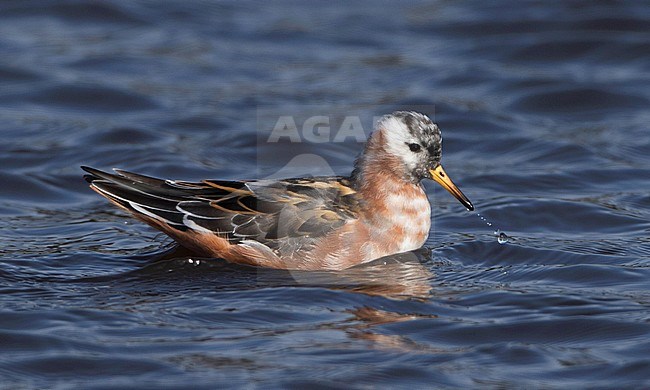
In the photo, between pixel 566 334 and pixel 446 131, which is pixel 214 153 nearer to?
pixel 446 131

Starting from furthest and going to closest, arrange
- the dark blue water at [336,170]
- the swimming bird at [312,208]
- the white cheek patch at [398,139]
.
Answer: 1. the white cheek patch at [398,139]
2. the swimming bird at [312,208]
3. the dark blue water at [336,170]

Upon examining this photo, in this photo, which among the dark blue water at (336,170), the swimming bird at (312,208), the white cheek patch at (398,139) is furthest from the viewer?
the white cheek patch at (398,139)

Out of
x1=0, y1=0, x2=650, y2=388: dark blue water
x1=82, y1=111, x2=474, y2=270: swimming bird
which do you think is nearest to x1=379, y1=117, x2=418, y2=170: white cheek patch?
x1=82, y1=111, x2=474, y2=270: swimming bird

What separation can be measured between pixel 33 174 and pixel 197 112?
2544mm

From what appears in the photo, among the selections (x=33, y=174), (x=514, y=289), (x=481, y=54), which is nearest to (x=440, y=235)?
(x=514, y=289)

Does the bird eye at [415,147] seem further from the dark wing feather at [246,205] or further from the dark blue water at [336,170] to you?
the dark blue water at [336,170]

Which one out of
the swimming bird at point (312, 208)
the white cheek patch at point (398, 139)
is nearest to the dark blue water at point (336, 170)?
the swimming bird at point (312, 208)

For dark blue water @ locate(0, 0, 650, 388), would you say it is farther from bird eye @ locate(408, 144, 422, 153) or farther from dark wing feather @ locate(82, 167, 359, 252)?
bird eye @ locate(408, 144, 422, 153)

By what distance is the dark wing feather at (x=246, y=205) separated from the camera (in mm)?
9805

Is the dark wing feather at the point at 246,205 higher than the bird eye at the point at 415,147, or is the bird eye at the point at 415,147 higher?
the bird eye at the point at 415,147

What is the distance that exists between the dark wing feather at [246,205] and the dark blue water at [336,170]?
337 mm

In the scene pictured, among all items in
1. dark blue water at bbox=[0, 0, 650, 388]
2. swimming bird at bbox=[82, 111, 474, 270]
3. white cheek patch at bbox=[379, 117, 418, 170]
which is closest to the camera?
→ dark blue water at bbox=[0, 0, 650, 388]

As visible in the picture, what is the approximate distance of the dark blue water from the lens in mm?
8172

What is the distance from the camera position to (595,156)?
13.4 meters
